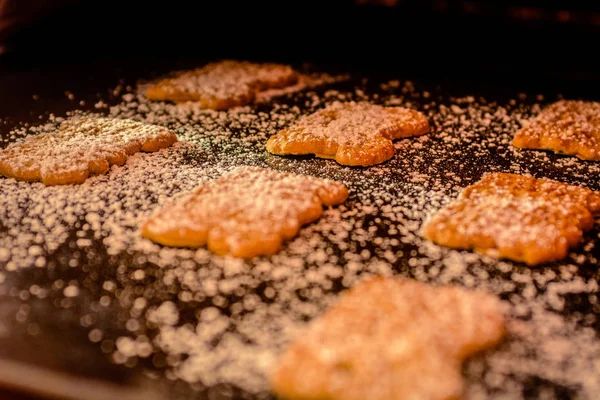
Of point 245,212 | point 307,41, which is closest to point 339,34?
point 307,41

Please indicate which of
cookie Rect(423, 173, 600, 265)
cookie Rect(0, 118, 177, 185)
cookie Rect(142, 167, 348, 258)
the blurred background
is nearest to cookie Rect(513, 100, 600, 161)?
cookie Rect(423, 173, 600, 265)

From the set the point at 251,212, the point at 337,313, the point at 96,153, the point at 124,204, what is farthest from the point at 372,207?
the point at 96,153

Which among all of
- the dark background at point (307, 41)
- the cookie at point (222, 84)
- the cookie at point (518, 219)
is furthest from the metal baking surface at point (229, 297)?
the dark background at point (307, 41)

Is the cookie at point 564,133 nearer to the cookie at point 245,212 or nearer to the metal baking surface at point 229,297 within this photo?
the metal baking surface at point 229,297

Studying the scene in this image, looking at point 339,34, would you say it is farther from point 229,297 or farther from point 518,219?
point 229,297

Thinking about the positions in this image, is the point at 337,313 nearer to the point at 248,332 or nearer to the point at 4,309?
the point at 248,332

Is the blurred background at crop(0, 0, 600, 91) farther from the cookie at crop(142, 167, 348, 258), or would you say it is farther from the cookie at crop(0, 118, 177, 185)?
the cookie at crop(142, 167, 348, 258)
